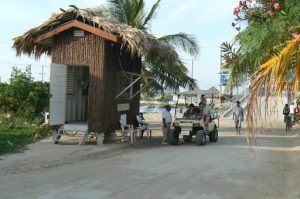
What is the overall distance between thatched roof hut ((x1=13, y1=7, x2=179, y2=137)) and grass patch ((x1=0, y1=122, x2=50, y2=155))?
4.26 ft

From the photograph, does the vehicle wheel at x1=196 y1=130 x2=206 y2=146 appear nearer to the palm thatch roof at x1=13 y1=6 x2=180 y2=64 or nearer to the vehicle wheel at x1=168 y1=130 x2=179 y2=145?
the vehicle wheel at x1=168 y1=130 x2=179 y2=145

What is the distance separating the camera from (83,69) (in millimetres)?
19109

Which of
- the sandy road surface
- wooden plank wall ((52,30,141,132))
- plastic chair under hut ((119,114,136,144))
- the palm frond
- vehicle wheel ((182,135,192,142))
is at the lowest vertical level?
the sandy road surface

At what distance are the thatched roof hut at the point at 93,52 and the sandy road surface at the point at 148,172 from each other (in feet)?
4.35

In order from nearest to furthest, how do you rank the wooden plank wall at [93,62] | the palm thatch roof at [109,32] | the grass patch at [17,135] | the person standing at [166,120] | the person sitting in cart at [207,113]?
the grass patch at [17,135]
the palm thatch roof at [109,32]
the wooden plank wall at [93,62]
the person standing at [166,120]
the person sitting in cart at [207,113]

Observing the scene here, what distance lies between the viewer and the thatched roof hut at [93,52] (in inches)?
614

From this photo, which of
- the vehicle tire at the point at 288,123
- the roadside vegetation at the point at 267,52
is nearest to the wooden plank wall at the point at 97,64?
the roadside vegetation at the point at 267,52

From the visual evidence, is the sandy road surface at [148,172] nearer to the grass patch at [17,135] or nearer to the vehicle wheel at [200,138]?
the vehicle wheel at [200,138]

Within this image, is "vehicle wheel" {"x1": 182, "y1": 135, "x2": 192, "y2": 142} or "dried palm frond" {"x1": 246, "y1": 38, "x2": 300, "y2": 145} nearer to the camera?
"dried palm frond" {"x1": 246, "y1": 38, "x2": 300, "y2": 145}

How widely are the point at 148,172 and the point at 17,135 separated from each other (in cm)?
787

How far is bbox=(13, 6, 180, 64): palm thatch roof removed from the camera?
50.2ft

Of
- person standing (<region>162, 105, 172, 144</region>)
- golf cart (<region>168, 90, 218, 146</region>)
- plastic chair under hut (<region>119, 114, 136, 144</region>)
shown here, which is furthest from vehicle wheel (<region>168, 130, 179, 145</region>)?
plastic chair under hut (<region>119, 114, 136, 144</region>)

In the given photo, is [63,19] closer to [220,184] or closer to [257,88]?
[220,184]

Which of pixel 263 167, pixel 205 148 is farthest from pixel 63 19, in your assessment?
pixel 263 167
